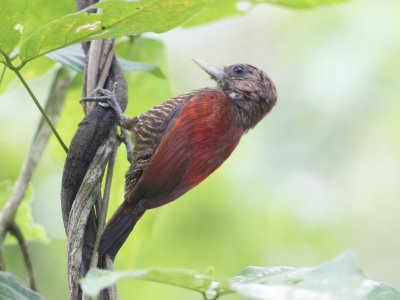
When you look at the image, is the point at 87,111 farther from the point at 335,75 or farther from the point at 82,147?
the point at 335,75

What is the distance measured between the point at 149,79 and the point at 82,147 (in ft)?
2.38

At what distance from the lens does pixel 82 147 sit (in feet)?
4.39

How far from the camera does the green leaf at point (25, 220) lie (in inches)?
78.4

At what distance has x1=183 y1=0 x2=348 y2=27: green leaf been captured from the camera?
2010 millimetres

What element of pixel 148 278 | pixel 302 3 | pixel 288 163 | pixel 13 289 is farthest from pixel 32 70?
pixel 288 163

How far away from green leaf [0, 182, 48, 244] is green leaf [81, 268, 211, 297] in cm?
113

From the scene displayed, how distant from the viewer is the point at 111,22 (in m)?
1.29

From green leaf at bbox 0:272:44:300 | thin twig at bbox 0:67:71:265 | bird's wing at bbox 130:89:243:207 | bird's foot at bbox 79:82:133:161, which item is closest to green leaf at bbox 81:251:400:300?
green leaf at bbox 0:272:44:300

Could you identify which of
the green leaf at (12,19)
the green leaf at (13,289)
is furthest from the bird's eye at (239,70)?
the green leaf at (13,289)

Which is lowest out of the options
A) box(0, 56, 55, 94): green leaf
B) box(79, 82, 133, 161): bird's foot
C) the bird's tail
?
the bird's tail

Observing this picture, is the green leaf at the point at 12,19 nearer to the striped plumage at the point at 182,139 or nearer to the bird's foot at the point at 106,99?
the bird's foot at the point at 106,99

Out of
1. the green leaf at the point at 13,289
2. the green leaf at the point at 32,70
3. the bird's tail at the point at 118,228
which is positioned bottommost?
the green leaf at the point at 13,289

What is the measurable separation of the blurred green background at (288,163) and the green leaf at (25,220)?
293mm

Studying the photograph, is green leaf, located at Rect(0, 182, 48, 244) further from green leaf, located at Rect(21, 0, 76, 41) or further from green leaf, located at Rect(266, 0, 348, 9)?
green leaf, located at Rect(266, 0, 348, 9)
